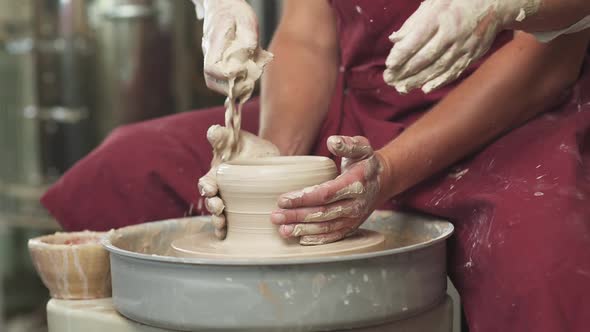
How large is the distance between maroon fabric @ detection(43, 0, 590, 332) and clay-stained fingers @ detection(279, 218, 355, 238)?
201 mm

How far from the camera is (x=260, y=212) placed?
1.29m

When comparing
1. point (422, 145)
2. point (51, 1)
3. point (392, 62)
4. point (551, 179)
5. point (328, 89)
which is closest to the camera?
point (392, 62)

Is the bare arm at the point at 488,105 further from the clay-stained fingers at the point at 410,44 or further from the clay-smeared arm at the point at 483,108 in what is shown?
the clay-stained fingers at the point at 410,44

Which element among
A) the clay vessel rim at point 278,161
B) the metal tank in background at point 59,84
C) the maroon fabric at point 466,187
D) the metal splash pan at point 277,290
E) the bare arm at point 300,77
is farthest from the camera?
the metal tank in background at point 59,84

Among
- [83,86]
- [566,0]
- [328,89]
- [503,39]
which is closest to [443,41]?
[566,0]

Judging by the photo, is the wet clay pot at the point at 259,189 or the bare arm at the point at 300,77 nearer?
the wet clay pot at the point at 259,189

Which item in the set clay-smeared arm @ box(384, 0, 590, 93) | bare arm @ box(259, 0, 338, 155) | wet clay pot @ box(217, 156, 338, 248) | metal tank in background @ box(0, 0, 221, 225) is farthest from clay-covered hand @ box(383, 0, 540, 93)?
metal tank in background @ box(0, 0, 221, 225)

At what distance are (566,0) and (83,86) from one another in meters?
2.61

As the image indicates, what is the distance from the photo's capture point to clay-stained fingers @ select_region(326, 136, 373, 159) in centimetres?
119

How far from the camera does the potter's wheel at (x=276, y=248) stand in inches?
48.6

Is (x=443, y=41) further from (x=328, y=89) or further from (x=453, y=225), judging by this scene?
(x=328, y=89)

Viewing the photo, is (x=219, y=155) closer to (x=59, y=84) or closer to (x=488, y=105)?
(x=488, y=105)

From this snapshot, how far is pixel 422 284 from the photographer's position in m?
1.19

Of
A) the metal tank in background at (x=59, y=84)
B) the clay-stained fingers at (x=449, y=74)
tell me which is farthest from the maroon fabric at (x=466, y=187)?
the metal tank in background at (x=59, y=84)
